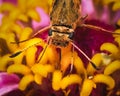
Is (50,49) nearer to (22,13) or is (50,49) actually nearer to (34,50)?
(34,50)

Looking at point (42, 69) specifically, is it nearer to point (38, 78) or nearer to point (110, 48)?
point (38, 78)

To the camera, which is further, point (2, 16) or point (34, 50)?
point (2, 16)

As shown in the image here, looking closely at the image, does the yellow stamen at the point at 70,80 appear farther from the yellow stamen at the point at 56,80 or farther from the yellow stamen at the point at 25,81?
the yellow stamen at the point at 25,81

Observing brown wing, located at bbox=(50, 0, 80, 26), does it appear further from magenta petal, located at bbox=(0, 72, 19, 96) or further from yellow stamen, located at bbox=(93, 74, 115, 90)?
magenta petal, located at bbox=(0, 72, 19, 96)

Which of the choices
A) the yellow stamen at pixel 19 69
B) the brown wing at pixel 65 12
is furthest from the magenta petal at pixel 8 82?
the brown wing at pixel 65 12

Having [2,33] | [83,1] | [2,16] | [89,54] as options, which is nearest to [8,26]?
[2,33]

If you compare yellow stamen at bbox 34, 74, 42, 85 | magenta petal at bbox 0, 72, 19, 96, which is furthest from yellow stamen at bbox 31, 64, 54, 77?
magenta petal at bbox 0, 72, 19, 96
